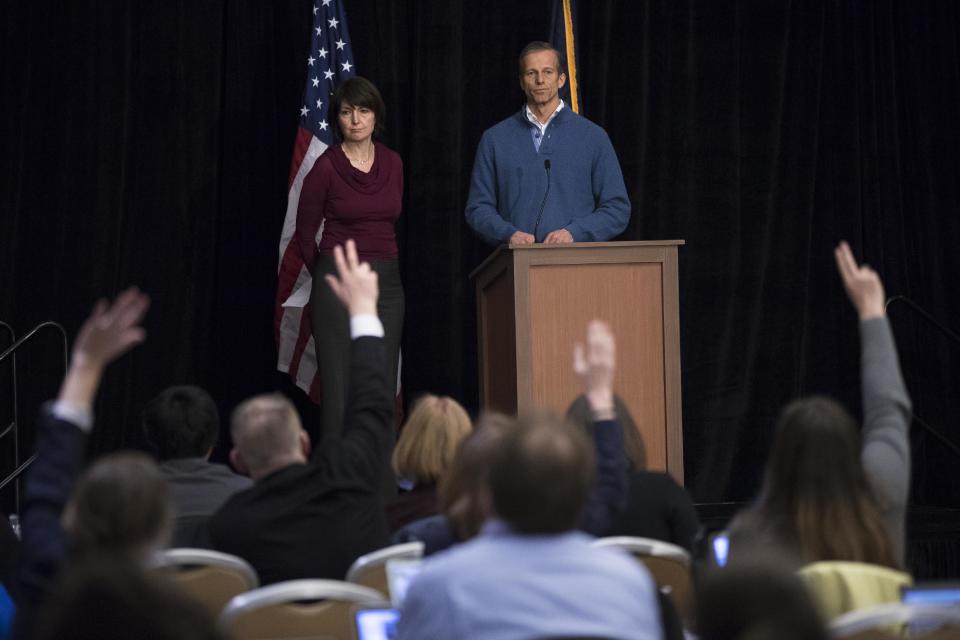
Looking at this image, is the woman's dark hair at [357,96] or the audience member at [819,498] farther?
the woman's dark hair at [357,96]

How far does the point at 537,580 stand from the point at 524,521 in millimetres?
97

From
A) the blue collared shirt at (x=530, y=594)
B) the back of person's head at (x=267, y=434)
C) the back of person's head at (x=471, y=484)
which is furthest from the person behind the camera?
the back of person's head at (x=267, y=434)

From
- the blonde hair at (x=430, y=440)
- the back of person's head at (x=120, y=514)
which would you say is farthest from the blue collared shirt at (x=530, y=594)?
the blonde hair at (x=430, y=440)

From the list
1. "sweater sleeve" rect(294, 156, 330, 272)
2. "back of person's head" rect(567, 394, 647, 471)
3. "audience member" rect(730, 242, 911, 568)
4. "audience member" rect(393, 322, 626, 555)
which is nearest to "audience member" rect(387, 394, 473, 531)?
"back of person's head" rect(567, 394, 647, 471)

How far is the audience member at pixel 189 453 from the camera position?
3.47m

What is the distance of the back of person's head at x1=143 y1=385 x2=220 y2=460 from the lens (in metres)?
3.66

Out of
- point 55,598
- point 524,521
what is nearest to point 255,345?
point 524,521

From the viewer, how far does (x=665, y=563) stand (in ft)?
9.43

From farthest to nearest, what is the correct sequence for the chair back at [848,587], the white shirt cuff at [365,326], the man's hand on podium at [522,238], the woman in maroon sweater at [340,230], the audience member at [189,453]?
the woman in maroon sweater at [340,230]
the man's hand on podium at [522,238]
the audience member at [189,453]
the white shirt cuff at [365,326]
the chair back at [848,587]

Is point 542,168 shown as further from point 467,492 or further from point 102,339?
point 102,339

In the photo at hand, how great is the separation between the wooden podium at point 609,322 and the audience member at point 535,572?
2.83 meters

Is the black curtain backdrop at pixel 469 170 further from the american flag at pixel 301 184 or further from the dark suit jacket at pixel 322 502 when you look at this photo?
the dark suit jacket at pixel 322 502

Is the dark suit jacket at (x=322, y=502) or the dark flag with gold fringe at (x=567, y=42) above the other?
the dark flag with gold fringe at (x=567, y=42)

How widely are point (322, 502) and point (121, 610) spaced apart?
167 centimetres
